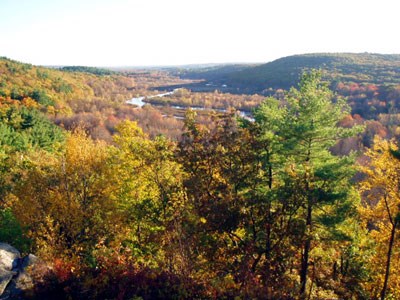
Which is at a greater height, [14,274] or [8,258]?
[8,258]

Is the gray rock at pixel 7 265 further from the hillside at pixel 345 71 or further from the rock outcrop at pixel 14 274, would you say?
the hillside at pixel 345 71

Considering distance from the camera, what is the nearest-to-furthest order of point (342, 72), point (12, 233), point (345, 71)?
point (12, 233)
point (342, 72)
point (345, 71)

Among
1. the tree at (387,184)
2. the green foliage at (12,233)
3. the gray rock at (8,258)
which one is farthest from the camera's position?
the green foliage at (12,233)

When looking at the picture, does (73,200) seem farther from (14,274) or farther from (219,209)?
(219,209)

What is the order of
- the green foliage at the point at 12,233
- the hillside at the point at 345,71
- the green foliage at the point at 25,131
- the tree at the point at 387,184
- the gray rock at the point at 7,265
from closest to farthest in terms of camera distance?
the gray rock at the point at 7,265
the tree at the point at 387,184
the green foliage at the point at 12,233
the green foliage at the point at 25,131
the hillside at the point at 345,71

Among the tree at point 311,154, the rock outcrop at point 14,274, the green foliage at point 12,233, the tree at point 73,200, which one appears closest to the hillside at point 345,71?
the tree at point 311,154

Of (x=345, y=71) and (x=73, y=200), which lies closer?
(x=73, y=200)

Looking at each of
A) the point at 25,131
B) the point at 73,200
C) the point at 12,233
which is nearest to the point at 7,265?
the point at 73,200

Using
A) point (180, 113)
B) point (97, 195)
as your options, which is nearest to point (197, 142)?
point (97, 195)

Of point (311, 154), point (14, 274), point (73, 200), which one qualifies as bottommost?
point (14, 274)
